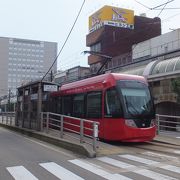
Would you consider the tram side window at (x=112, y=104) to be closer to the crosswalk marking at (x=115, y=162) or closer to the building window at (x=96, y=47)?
the crosswalk marking at (x=115, y=162)

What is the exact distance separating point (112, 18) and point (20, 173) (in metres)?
71.0

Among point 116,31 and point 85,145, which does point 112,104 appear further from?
point 116,31

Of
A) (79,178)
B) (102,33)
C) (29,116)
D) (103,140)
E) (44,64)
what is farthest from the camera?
(44,64)

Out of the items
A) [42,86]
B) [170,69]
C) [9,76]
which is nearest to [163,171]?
[42,86]

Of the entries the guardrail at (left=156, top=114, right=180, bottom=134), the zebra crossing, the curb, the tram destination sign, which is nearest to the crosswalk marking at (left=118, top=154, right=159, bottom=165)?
the zebra crossing

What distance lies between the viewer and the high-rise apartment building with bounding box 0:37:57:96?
3799 inches

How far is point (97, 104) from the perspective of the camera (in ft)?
56.3

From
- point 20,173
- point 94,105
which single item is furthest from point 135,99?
point 20,173

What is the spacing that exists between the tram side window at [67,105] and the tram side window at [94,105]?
9.31ft

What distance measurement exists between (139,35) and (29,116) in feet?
194

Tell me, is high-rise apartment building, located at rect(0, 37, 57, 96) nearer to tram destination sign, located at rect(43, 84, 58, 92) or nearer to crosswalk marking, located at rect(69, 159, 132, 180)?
tram destination sign, located at rect(43, 84, 58, 92)

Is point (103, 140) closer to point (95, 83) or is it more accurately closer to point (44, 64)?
point (95, 83)

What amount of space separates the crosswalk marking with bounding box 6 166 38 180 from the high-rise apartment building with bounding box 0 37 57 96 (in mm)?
84981

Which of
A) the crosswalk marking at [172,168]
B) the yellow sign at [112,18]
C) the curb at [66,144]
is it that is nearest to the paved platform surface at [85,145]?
the curb at [66,144]
